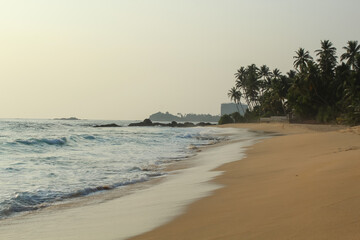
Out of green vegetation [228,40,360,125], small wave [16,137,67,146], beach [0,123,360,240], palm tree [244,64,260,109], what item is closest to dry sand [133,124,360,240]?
beach [0,123,360,240]

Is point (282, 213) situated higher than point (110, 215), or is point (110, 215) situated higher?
point (282, 213)

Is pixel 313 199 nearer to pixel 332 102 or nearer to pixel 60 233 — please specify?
pixel 60 233

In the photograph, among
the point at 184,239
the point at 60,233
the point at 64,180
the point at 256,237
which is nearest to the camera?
the point at 256,237

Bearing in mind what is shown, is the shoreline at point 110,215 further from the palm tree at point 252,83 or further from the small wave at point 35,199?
the palm tree at point 252,83

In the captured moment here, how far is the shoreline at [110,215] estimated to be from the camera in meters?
4.62

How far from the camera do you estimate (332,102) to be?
171 feet

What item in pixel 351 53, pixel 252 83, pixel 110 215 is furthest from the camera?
pixel 252 83

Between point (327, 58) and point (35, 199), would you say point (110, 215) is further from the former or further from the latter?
point (327, 58)

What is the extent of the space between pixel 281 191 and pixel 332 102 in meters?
50.9

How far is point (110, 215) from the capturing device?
5.54 m

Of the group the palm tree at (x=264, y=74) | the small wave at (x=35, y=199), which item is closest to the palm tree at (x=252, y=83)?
the palm tree at (x=264, y=74)

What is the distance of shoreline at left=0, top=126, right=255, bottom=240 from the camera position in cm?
462

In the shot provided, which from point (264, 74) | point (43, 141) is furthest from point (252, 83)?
point (43, 141)

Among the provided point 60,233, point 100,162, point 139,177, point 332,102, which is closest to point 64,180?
point 139,177
